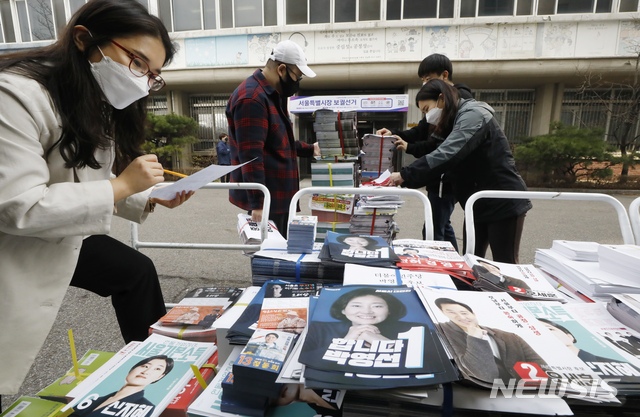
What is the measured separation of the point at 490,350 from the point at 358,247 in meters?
0.68

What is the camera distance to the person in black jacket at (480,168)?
218 cm

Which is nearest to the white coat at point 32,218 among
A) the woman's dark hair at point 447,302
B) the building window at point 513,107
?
the woman's dark hair at point 447,302

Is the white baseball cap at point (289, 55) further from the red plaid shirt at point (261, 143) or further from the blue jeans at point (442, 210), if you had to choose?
the blue jeans at point (442, 210)

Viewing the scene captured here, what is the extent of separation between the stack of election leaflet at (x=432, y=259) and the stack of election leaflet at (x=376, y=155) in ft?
5.26

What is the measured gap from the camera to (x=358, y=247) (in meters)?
1.39

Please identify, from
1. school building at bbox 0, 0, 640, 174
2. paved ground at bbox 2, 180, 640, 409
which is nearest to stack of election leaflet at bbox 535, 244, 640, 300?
paved ground at bbox 2, 180, 640, 409

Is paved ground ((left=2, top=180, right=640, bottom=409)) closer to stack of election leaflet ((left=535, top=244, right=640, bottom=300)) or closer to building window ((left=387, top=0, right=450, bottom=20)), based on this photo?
stack of election leaflet ((left=535, top=244, right=640, bottom=300))

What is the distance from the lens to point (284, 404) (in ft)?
2.59

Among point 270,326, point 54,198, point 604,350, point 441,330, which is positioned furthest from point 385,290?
point 54,198

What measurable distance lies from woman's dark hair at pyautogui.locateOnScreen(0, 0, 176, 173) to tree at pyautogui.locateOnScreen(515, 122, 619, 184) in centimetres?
1224

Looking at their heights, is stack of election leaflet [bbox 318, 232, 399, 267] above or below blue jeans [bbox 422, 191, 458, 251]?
above

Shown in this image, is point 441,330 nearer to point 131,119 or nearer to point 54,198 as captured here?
point 54,198

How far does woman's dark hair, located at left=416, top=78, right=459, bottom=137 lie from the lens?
242cm

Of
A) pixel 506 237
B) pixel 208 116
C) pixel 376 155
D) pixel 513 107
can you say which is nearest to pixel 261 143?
pixel 376 155
